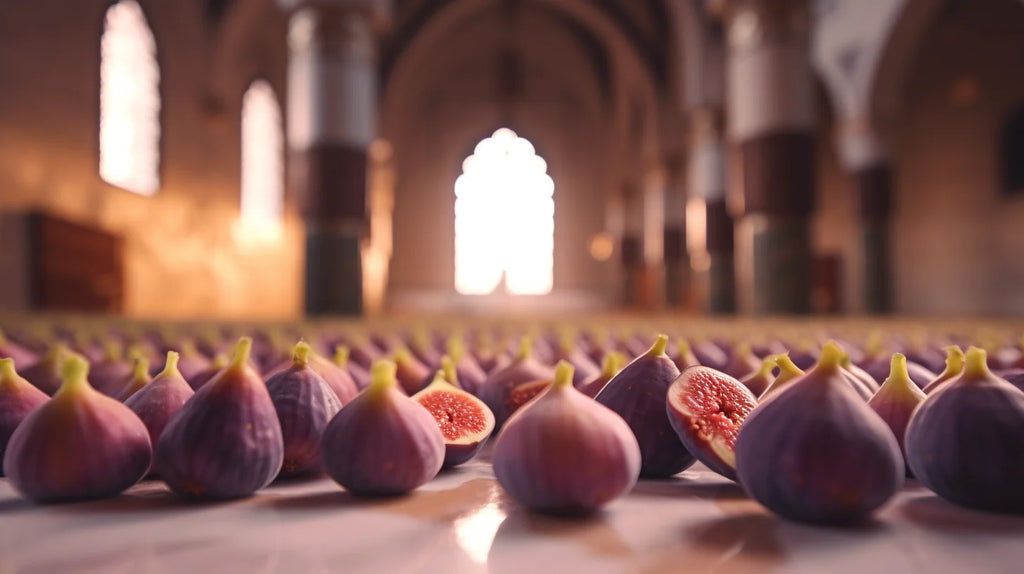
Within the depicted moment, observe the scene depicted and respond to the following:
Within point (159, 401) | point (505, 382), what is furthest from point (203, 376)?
point (505, 382)

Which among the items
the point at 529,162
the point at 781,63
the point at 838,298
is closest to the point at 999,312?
the point at 838,298

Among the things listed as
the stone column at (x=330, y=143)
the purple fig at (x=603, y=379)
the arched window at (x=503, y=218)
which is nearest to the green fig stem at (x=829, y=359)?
the purple fig at (x=603, y=379)

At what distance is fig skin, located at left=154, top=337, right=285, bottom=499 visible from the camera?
115 centimetres

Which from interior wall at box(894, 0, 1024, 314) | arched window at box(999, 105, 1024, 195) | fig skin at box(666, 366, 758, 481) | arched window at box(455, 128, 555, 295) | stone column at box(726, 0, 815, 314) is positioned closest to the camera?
fig skin at box(666, 366, 758, 481)

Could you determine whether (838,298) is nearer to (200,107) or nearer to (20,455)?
(200,107)

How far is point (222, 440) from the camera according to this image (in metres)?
1.15

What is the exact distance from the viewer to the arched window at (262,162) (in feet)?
59.2

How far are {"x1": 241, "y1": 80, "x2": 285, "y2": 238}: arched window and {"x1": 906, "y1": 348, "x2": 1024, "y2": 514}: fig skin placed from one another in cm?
1809

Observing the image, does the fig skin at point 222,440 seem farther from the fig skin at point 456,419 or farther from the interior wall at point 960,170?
the interior wall at point 960,170

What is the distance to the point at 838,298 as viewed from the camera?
809 inches

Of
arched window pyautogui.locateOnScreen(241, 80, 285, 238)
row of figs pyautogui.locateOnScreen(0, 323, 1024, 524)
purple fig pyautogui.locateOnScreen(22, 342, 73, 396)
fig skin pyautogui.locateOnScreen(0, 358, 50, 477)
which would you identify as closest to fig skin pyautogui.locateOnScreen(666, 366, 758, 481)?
row of figs pyautogui.locateOnScreen(0, 323, 1024, 524)

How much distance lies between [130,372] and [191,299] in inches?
584

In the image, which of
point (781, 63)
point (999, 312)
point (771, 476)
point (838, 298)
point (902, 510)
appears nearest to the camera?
point (771, 476)

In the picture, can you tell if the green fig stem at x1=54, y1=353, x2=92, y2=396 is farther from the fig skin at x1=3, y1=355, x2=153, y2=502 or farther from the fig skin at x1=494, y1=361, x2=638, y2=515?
the fig skin at x1=494, y1=361, x2=638, y2=515
